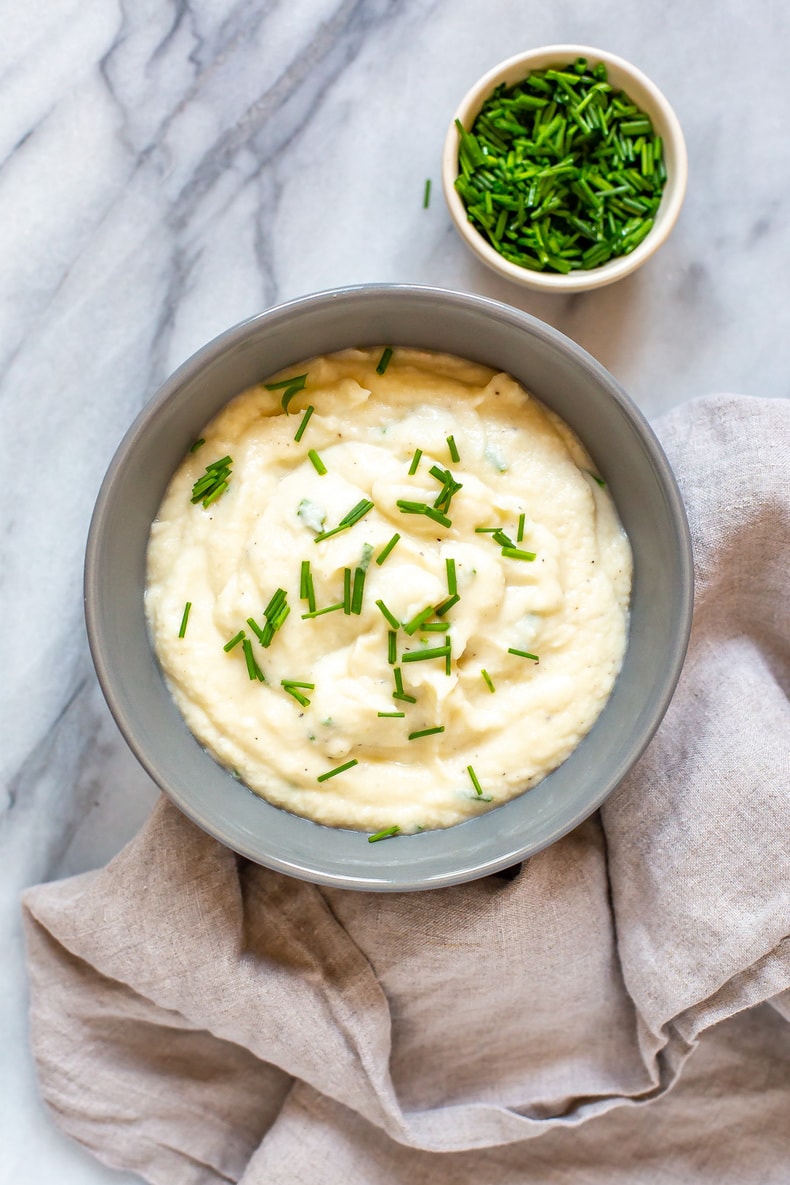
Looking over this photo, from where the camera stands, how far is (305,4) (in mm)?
2625

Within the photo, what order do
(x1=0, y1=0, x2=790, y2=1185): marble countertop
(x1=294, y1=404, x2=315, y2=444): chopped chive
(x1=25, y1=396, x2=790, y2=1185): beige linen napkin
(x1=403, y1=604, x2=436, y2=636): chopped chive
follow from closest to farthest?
(x1=403, y1=604, x2=436, y2=636): chopped chive < (x1=294, y1=404, x2=315, y2=444): chopped chive < (x1=25, y1=396, x2=790, y2=1185): beige linen napkin < (x1=0, y1=0, x2=790, y2=1185): marble countertop

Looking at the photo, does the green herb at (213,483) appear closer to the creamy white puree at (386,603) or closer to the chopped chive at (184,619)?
the creamy white puree at (386,603)

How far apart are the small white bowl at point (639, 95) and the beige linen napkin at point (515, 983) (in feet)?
1.24

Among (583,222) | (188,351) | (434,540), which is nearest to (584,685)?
(434,540)

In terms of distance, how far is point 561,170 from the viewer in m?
2.46

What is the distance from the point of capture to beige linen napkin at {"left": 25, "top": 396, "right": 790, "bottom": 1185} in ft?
7.98

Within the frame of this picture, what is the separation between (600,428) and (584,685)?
0.55 metres

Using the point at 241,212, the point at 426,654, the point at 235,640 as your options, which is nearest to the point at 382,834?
the point at 426,654

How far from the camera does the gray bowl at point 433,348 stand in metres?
2.16

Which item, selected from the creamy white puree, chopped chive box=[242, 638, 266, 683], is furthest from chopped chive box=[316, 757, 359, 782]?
chopped chive box=[242, 638, 266, 683]

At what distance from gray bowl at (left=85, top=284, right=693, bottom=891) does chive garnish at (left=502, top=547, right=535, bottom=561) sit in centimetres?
28

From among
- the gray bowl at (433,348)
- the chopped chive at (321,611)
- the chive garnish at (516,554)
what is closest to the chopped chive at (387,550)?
the chopped chive at (321,611)

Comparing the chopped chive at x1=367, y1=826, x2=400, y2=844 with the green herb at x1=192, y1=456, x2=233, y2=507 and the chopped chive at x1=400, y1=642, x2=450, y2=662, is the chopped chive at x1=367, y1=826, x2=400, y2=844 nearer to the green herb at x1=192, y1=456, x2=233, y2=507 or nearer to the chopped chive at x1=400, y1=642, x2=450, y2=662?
the chopped chive at x1=400, y1=642, x2=450, y2=662

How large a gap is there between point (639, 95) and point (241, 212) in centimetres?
97
